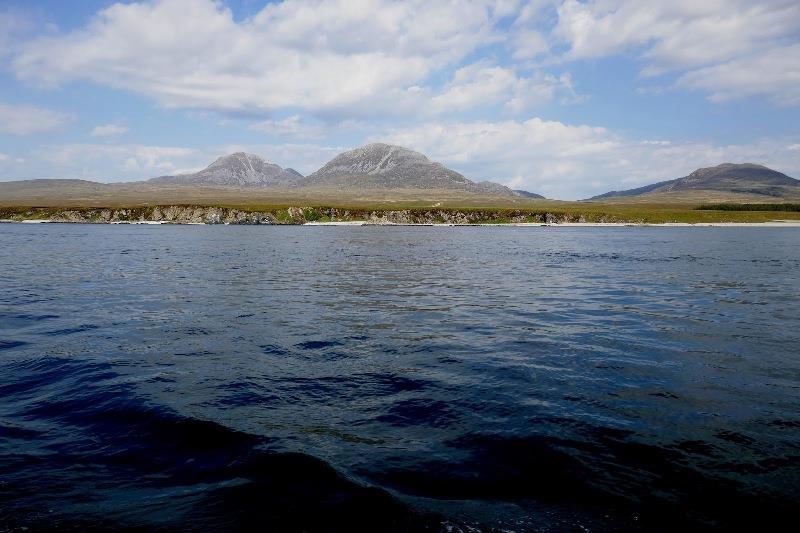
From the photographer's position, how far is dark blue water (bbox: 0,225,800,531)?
925 cm

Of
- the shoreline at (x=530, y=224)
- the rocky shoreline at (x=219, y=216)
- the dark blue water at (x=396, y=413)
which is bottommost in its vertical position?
the dark blue water at (x=396, y=413)

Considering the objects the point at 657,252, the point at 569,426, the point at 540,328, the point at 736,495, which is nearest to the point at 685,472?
the point at 736,495

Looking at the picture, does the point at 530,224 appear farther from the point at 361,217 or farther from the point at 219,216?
the point at 219,216

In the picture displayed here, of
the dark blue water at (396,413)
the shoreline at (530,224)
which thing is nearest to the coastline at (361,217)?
the shoreline at (530,224)

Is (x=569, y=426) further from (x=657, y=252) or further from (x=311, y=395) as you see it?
(x=657, y=252)

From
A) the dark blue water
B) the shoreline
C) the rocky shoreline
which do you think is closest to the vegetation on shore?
the rocky shoreline

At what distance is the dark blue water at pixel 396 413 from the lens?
9.25 meters

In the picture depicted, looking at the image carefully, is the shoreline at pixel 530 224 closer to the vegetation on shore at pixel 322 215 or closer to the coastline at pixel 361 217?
the coastline at pixel 361 217

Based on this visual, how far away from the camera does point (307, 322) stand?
25.3m

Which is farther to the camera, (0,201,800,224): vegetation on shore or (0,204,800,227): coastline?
(0,201,800,224): vegetation on shore

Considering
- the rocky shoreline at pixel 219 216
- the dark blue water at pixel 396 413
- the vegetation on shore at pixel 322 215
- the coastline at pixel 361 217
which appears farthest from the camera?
the vegetation on shore at pixel 322 215

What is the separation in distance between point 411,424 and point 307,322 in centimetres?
1345

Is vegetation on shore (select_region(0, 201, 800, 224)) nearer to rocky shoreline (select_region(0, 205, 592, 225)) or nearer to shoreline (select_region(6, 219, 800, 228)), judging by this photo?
rocky shoreline (select_region(0, 205, 592, 225))

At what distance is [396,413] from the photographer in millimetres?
13617
